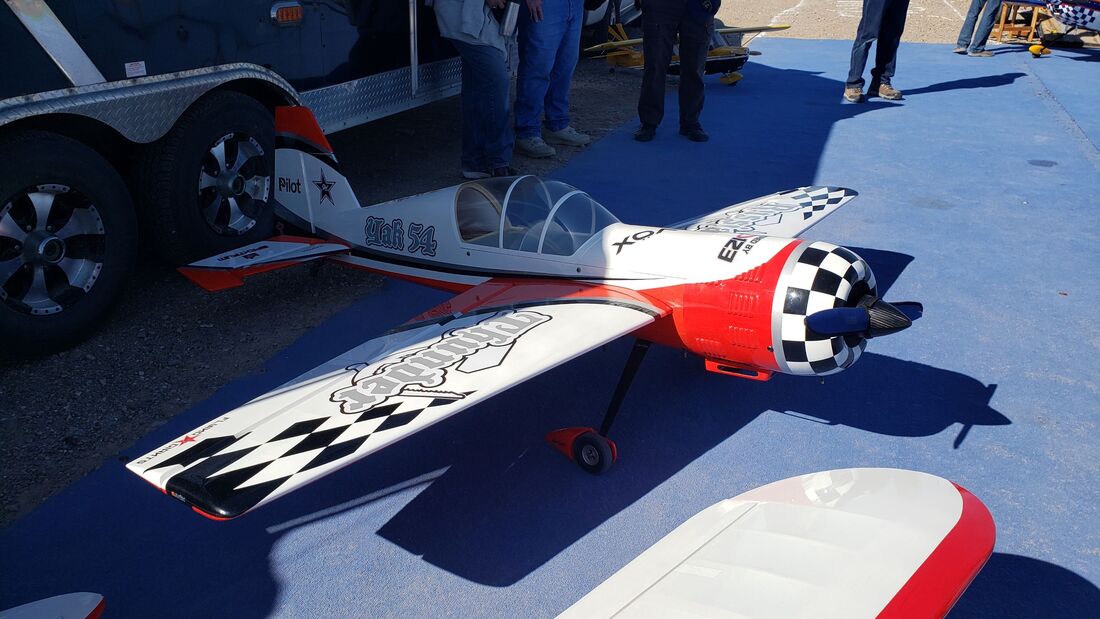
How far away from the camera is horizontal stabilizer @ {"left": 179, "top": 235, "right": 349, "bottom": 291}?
444 centimetres

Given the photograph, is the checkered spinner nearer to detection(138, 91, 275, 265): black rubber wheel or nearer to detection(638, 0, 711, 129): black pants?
detection(138, 91, 275, 265): black rubber wheel

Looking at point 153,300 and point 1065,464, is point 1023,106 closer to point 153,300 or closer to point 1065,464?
point 1065,464

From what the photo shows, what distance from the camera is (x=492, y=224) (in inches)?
170

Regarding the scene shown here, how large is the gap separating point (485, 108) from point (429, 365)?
4.23 meters

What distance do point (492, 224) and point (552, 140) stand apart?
462cm

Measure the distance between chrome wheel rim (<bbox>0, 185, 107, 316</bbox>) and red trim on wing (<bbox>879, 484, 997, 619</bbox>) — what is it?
4.26m

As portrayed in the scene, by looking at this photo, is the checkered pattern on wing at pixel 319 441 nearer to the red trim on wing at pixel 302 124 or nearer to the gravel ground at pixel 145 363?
the gravel ground at pixel 145 363

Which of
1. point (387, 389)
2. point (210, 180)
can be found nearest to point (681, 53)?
point (210, 180)

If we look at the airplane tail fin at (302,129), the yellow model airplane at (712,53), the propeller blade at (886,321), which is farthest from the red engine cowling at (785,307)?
the yellow model airplane at (712,53)

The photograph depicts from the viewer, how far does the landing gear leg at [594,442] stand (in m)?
3.49

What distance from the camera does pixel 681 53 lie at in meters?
8.34

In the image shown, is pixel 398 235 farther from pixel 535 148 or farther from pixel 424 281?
pixel 535 148

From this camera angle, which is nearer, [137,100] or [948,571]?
[948,571]

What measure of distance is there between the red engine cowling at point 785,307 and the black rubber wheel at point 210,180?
3219 millimetres
